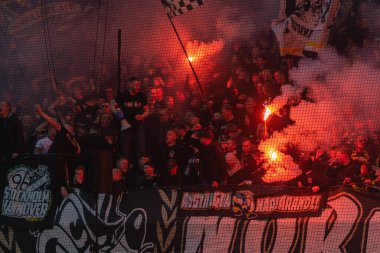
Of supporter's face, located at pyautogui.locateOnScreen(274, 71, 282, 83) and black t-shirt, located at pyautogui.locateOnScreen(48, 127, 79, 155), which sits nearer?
black t-shirt, located at pyautogui.locateOnScreen(48, 127, 79, 155)

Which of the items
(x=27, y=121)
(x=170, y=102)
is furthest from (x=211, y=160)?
(x=27, y=121)

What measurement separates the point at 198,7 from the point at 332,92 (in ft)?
7.00

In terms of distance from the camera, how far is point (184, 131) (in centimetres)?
711

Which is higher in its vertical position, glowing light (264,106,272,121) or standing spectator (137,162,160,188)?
glowing light (264,106,272,121)

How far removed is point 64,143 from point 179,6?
2295 mm

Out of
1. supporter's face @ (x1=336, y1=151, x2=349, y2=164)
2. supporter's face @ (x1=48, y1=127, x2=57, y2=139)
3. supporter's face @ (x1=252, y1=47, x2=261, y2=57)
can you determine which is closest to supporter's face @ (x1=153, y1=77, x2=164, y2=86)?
supporter's face @ (x1=252, y1=47, x2=261, y2=57)

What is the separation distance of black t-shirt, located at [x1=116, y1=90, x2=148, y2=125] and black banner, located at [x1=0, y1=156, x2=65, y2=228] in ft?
3.44

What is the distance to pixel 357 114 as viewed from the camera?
751 cm

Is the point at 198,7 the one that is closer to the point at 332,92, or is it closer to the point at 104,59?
the point at 104,59

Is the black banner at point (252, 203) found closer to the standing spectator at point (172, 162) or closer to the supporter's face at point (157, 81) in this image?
the standing spectator at point (172, 162)

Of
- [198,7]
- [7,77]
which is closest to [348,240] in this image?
[198,7]

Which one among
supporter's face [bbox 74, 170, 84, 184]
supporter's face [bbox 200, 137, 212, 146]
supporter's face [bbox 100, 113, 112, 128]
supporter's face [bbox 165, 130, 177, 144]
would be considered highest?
supporter's face [bbox 100, 113, 112, 128]

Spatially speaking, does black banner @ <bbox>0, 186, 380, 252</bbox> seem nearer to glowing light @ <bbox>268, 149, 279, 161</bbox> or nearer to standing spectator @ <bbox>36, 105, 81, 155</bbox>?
standing spectator @ <bbox>36, 105, 81, 155</bbox>

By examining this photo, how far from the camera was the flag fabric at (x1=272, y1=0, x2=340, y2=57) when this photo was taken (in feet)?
25.3
